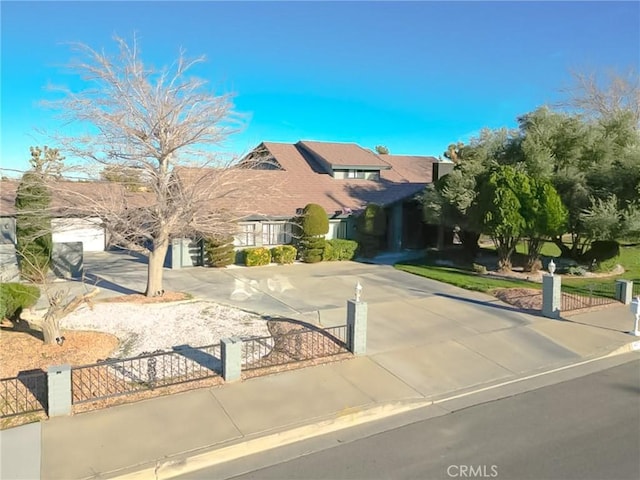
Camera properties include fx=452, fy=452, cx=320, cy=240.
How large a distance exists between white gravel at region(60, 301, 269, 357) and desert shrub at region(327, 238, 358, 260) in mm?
9680

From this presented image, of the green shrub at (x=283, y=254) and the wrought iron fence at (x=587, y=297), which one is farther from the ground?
the green shrub at (x=283, y=254)

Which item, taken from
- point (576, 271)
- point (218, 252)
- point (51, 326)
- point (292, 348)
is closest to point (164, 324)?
point (51, 326)

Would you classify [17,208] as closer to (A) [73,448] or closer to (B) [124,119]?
(B) [124,119]

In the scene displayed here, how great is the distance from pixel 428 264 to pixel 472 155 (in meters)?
5.43

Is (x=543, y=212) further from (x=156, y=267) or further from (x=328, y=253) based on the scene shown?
(x=156, y=267)

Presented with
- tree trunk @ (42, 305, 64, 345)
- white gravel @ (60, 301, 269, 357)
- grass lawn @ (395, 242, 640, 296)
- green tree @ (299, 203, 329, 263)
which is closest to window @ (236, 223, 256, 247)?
green tree @ (299, 203, 329, 263)

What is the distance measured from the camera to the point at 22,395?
21.8ft

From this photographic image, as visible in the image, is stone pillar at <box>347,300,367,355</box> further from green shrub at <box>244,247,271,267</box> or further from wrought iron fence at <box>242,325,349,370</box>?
green shrub at <box>244,247,271,267</box>

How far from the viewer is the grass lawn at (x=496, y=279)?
14953mm

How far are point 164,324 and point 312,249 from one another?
35.0 ft

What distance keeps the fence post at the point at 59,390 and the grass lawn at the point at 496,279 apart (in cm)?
1193

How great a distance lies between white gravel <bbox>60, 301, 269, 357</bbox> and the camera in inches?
366

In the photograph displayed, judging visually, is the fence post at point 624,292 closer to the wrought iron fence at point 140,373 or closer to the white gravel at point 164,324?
the white gravel at point 164,324

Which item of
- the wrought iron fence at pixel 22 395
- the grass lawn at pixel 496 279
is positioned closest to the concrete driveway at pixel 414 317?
the grass lawn at pixel 496 279
